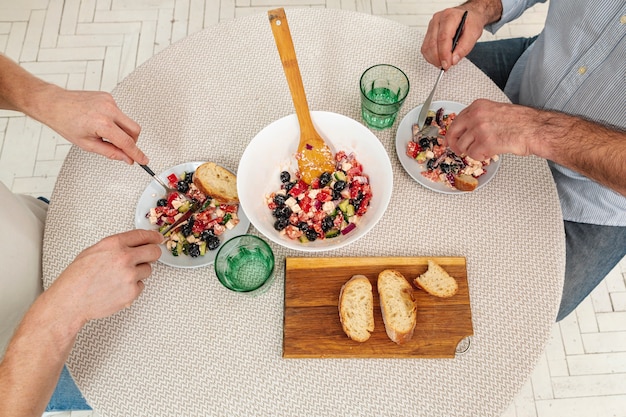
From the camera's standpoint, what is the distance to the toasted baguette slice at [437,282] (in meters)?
1.17

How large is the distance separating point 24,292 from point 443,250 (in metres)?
1.09

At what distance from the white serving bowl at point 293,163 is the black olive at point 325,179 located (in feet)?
0.33

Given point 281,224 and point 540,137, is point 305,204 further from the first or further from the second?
point 540,137

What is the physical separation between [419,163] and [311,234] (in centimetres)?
38

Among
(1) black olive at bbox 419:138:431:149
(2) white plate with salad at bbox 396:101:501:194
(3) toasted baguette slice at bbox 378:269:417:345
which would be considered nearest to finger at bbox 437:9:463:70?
(2) white plate with salad at bbox 396:101:501:194

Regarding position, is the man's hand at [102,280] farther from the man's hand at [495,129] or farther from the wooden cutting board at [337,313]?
the man's hand at [495,129]

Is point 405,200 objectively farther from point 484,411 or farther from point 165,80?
point 165,80

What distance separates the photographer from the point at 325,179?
1261 mm

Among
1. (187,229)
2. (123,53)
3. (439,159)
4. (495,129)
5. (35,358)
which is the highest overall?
(495,129)

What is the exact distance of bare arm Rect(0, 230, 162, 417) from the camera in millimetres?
1035

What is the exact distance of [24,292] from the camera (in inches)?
49.1

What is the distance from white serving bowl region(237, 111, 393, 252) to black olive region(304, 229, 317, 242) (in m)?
0.01

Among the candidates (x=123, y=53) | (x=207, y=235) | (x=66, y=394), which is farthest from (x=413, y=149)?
(x=123, y=53)

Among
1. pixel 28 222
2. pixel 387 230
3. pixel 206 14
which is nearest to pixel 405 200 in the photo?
pixel 387 230
